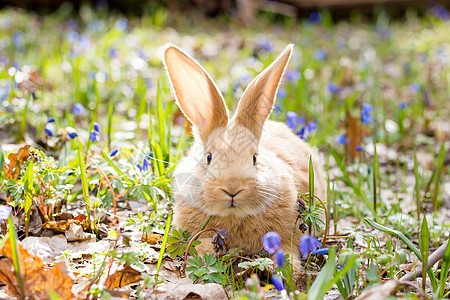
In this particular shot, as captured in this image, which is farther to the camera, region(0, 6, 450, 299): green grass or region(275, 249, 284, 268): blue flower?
region(0, 6, 450, 299): green grass

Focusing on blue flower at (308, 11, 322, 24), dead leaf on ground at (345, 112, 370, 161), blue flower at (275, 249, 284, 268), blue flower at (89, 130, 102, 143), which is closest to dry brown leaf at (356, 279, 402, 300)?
blue flower at (275, 249, 284, 268)

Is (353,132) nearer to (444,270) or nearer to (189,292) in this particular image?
(444,270)

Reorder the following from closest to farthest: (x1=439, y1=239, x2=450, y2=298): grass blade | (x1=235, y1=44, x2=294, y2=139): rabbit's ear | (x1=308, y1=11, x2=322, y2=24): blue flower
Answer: (x1=439, y1=239, x2=450, y2=298): grass blade
(x1=235, y1=44, x2=294, y2=139): rabbit's ear
(x1=308, y1=11, x2=322, y2=24): blue flower

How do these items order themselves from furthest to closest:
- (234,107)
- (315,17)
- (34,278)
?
(315,17)
(234,107)
(34,278)

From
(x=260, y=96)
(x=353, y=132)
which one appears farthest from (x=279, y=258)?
(x=353, y=132)

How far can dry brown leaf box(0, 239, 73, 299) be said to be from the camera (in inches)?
86.3

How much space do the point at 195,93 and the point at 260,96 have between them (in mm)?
390

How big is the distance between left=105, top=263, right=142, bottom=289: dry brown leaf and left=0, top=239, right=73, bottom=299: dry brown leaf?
0.27m

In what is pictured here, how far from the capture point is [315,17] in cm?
1109

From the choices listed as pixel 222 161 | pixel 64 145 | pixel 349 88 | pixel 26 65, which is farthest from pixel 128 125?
pixel 349 88

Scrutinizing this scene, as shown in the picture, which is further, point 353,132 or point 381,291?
point 353,132

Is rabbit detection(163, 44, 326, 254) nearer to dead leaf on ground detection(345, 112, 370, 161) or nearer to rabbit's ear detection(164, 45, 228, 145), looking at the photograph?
rabbit's ear detection(164, 45, 228, 145)

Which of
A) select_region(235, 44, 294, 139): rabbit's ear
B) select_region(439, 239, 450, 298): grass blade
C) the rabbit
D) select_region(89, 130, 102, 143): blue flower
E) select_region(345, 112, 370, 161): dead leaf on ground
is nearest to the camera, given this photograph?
select_region(439, 239, 450, 298): grass blade

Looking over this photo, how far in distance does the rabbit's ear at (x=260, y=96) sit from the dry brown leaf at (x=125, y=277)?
107cm
